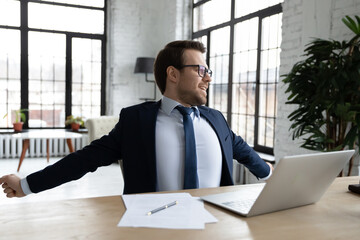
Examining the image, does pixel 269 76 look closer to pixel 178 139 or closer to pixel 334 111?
pixel 334 111

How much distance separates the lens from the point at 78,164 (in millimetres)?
1385

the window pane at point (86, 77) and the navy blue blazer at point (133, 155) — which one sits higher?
the window pane at point (86, 77)

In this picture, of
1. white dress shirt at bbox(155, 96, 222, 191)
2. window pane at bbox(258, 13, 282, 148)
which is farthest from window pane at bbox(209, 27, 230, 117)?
white dress shirt at bbox(155, 96, 222, 191)

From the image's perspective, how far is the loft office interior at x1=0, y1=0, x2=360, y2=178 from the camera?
4.59 metres

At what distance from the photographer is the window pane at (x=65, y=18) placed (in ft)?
21.3

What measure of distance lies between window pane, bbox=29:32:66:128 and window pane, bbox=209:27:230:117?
115 inches

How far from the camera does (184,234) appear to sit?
83 cm

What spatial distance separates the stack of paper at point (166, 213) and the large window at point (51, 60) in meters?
6.03

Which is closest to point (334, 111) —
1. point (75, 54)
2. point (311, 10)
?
point (311, 10)

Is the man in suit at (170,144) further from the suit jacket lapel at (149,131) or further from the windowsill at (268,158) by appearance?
the windowsill at (268,158)

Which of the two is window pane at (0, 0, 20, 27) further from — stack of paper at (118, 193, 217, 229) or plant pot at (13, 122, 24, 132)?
stack of paper at (118, 193, 217, 229)

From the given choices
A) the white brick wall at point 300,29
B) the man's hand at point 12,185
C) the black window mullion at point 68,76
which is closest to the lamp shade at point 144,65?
the black window mullion at point 68,76

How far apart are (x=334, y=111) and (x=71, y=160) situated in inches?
73.4

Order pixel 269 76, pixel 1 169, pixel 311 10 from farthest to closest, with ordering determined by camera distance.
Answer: pixel 1 169
pixel 269 76
pixel 311 10
